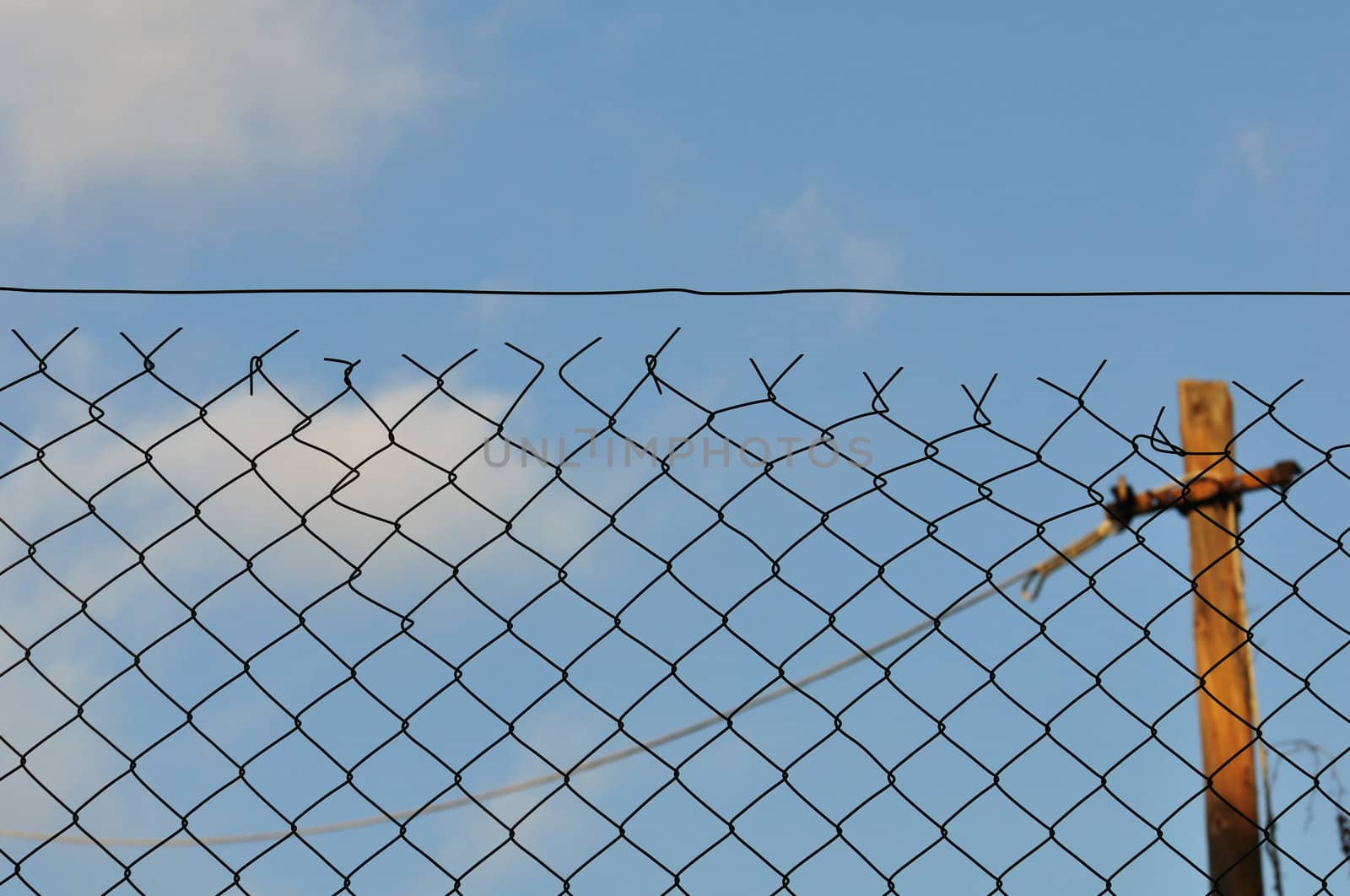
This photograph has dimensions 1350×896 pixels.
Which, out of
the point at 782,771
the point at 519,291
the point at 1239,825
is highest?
the point at 1239,825

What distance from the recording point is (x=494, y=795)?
8.41 feet

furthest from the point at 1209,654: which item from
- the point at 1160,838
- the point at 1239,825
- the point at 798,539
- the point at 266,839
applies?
the point at 266,839

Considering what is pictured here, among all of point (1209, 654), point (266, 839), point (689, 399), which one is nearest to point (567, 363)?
point (689, 399)

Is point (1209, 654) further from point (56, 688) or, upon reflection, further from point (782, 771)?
point (56, 688)

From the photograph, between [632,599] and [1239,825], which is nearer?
[632,599]

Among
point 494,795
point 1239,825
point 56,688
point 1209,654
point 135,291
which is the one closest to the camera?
point 56,688

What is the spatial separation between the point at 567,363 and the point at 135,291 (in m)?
0.75

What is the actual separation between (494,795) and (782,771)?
0.80 meters

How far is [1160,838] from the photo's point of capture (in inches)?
80.7

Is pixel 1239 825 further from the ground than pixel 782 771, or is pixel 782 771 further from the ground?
pixel 1239 825

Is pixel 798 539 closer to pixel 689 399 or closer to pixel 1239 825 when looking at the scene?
pixel 689 399

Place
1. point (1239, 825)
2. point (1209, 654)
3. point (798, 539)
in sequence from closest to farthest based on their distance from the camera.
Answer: point (798, 539), point (1239, 825), point (1209, 654)

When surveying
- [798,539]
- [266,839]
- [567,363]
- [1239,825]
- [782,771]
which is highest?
[1239,825]

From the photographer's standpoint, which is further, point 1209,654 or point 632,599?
point 1209,654
